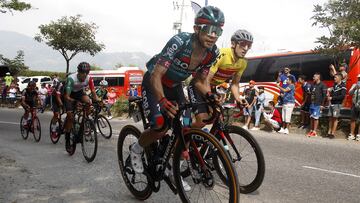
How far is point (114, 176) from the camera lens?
19.1ft

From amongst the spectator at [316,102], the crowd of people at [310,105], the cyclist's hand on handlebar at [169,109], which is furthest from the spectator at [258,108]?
the cyclist's hand on handlebar at [169,109]

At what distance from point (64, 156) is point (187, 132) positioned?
5.11m

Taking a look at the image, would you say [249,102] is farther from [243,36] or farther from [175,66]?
[175,66]

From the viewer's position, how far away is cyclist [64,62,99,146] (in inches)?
309

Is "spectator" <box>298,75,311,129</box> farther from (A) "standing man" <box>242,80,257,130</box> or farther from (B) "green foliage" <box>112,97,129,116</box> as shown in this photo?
(B) "green foliage" <box>112,97,129,116</box>

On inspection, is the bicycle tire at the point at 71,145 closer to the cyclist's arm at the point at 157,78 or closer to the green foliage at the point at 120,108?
the cyclist's arm at the point at 157,78

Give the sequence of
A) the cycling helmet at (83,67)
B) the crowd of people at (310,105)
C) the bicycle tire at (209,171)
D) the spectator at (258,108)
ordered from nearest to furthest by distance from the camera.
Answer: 1. the bicycle tire at (209,171)
2. the cycling helmet at (83,67)
3. the crowd of people at (310,105)
4. the spectator at (258,108)

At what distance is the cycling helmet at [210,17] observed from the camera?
375 cm

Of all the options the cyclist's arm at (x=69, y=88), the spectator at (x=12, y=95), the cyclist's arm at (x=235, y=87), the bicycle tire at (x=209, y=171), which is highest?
the cyclist's arm at (x=235, y=87)

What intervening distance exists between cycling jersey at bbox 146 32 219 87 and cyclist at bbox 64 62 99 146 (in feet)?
12.3

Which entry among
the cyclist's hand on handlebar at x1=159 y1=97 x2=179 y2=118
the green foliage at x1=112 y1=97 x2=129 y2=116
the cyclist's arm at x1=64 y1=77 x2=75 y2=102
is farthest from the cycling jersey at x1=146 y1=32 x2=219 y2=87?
the green foliage at x1=112 y1=97 x2=129 y2=116

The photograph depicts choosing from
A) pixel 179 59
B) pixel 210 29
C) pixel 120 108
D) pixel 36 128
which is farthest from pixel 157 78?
pixel 120 108

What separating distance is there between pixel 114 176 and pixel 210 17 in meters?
3.29

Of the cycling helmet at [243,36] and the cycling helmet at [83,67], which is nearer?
the cycling helmet at [243,36]
